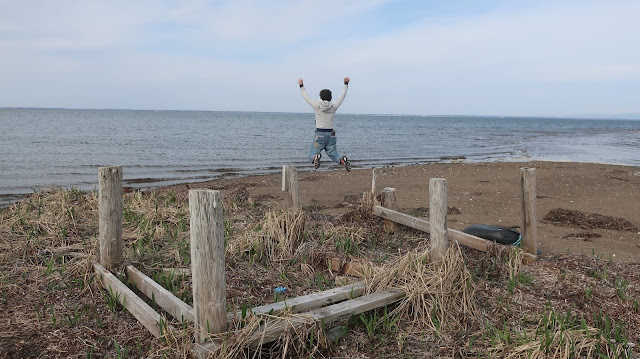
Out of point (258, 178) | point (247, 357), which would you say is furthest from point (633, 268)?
point (258, 178)

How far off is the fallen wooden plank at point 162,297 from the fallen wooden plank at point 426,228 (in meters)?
3.89

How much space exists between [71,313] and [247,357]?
2207mm

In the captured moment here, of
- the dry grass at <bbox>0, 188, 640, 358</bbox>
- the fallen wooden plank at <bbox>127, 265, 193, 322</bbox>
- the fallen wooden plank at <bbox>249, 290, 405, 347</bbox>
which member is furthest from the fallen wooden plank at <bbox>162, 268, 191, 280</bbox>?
the fallen wooden plank at <bbox>249, 290, 405, 347</bbox>

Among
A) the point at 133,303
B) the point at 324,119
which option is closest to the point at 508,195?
the point at 324,119

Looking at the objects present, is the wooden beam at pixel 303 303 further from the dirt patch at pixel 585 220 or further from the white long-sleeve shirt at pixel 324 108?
the white long-sleeve shirt at pixel 324 108

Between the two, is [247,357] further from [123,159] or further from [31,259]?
[123,159]

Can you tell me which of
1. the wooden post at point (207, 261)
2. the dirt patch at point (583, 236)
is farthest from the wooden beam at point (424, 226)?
the wooden post at point (207, 261)

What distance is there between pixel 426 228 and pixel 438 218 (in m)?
1.75

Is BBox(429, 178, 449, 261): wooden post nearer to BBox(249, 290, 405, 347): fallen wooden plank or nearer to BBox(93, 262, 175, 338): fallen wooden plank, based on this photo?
BBox(249, 290, 405, 347): fallen wooden plank

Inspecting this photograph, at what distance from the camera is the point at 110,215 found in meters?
5.41

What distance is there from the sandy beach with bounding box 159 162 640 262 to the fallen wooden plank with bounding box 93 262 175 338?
157 inches

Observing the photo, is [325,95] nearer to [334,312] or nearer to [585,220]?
[585,220]

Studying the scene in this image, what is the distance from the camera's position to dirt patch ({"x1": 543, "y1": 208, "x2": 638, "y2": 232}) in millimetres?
8484

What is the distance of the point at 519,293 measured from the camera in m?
5.06
